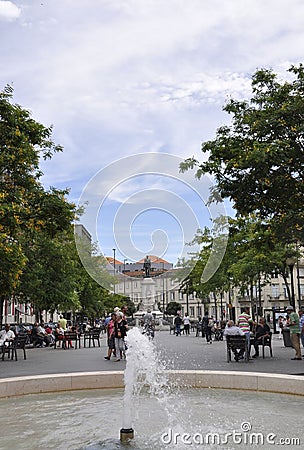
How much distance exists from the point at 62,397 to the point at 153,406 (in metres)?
2.15

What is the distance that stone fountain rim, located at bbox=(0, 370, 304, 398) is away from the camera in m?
10.8

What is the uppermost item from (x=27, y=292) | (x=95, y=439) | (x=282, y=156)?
(x=282, y=156)

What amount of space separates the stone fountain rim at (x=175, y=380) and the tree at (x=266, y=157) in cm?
762

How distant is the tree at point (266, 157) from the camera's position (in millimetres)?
17672

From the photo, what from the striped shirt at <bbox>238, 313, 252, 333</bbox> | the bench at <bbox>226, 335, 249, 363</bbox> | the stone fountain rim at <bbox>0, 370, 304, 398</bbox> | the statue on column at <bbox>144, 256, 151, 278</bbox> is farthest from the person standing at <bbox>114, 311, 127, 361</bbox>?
the statue on column at <bbox>144, 256, 151, 278</bbox>

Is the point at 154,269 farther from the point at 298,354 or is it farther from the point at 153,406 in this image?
the point at 153,406

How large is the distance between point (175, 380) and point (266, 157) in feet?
26.5

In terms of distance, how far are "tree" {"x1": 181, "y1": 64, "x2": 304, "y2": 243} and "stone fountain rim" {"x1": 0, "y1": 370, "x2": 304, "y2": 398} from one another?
7.62 m

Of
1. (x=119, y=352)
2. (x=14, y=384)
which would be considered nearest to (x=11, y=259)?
(x=119, y=352)

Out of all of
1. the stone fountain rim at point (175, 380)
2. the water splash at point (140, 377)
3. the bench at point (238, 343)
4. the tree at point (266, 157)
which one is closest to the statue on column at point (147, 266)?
the tree at point (266, 157)

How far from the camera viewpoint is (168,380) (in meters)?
11.6

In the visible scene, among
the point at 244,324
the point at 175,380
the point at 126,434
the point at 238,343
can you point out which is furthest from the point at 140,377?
the point at 244,324

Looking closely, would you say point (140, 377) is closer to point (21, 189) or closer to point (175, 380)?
point (175, 380)

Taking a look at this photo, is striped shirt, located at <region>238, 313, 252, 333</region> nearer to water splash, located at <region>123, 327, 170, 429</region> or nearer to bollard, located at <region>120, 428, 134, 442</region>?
water splash, located at <region>123, 327, 170, 429</region>
